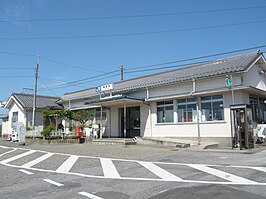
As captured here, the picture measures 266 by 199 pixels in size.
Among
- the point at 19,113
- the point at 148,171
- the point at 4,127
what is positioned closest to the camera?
the point at 148,171

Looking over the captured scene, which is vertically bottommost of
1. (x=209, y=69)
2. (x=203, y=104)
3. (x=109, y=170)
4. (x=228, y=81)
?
(x=109, y=170)

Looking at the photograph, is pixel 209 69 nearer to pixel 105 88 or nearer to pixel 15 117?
pixel 105 88

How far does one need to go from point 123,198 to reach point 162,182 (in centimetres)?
156

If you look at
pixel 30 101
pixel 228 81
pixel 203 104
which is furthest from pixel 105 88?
pixel 30 101

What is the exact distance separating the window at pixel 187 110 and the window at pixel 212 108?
2.03 feet

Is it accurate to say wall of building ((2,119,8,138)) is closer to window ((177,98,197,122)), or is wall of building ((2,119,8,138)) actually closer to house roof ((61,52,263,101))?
house roof ((61,52,263,101))

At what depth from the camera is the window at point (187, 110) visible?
16625 millimetres

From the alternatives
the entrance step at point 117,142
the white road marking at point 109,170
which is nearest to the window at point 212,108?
the entrance step at point 117,142

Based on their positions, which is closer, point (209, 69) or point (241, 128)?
point (241, 128)

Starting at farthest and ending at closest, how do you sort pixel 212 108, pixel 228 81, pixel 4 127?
pixel 4 127
pixel 212 108
pixel 228 81

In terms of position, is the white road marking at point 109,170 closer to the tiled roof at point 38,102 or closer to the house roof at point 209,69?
the house roof at point 209,69

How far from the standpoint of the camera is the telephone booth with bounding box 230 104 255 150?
1306 centimetres

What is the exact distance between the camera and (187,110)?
1694 cm

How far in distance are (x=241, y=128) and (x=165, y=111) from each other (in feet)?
19.5
